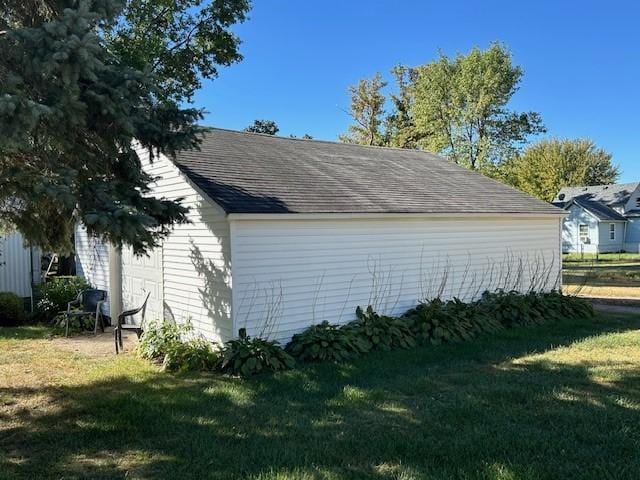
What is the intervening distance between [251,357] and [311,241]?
7.52 ft

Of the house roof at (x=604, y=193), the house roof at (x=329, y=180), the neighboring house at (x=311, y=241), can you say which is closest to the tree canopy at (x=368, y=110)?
the house roof at (x=604, y=193)

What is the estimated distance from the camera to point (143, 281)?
420 inches

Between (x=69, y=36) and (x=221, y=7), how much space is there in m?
14.2

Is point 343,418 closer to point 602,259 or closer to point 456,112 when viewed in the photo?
point 456,112

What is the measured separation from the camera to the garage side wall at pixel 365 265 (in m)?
8.05

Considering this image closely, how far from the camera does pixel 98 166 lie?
19.4 ft

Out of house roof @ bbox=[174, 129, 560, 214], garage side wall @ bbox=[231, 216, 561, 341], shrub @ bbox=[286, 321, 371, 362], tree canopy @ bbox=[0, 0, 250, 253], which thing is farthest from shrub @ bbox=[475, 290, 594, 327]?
tree canopy @ bbox=[0, 0, 250, 253]

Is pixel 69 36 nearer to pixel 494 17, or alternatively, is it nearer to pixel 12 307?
pixel 12 307

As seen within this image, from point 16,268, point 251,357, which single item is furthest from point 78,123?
point 16,268

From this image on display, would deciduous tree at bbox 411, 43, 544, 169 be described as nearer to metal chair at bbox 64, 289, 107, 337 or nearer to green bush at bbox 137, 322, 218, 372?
metal chair at bbox 64, 289, 107, 337

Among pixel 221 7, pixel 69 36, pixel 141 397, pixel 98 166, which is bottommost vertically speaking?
pixel 141 397

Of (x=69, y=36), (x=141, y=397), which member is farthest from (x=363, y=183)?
(x=69, y=36)

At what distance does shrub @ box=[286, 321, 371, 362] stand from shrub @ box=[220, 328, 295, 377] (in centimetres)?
32

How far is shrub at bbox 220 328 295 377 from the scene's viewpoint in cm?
731
